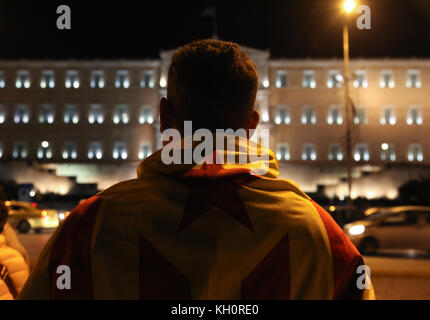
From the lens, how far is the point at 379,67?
44.6 m

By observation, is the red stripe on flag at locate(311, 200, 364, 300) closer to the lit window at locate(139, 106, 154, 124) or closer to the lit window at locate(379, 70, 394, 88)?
the lit window at locate(139, 106, 154, 124)

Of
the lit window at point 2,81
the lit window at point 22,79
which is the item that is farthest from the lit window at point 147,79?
the lit window at point 2,81

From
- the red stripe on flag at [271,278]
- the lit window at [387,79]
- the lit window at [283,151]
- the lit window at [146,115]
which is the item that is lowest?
the lit window at [283,151]

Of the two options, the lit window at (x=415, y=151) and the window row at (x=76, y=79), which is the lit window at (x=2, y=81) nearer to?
the window row at (x=76, y=79)

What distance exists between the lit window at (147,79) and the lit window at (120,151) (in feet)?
18.3

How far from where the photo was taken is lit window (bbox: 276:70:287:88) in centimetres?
4453

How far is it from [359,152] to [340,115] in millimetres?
3597

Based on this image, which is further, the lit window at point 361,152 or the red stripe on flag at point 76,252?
the lit window at point 361,152

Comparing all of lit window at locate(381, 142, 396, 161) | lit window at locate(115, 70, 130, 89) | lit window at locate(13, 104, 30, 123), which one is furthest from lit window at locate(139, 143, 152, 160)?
lit window at locate(381, 142, 396, 161)

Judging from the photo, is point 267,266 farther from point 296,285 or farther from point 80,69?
point 80,69

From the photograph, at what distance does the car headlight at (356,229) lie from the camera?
11414mm

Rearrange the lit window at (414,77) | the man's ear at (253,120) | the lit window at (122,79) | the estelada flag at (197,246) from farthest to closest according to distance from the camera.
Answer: the lit window at (122,79) < the lit window at (414,77) < the man's ear at (253,120) < the estelada flag at (197,246)

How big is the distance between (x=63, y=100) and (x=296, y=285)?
154 ft

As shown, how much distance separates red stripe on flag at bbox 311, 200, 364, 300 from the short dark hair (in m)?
0.32
